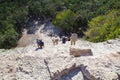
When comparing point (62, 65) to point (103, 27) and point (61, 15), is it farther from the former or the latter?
point (61, 15)

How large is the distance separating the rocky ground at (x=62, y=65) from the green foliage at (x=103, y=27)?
15835mm

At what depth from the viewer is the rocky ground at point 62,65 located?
24469 mm

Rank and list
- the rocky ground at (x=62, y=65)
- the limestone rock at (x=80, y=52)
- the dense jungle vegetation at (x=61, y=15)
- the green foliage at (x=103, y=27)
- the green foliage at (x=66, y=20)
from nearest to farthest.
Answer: the rocky ground at (x=62, y=65) < the limestone rock at (x=80, y=52) < the green foliage at (x=103, y=27) < the dense jungle vegetation at (x=61, y=15) < the green foliage at (x=66, y=20)

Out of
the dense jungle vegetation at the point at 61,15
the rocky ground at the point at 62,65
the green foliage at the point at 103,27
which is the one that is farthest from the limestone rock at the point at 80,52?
the dense jungle vegetation at the point at 61,15

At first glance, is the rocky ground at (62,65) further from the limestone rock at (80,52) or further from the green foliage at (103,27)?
the green foliage at (103,27)

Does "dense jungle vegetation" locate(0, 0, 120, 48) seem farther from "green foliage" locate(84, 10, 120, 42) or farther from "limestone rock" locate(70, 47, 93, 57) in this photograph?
"limestone rock" locate(70, 47, 93, 57)

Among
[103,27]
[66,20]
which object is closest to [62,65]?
[103,27]

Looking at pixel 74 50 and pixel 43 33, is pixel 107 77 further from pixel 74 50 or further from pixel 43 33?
pixel 43 33

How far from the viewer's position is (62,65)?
25438 mm

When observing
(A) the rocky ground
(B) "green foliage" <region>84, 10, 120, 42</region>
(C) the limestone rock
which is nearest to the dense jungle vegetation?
(B) "green foliage" <region>84, 10, 120, 42</region>

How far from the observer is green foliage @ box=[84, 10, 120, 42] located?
44.8 metres

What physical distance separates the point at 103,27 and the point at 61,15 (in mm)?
16038

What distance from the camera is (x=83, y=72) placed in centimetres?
2481

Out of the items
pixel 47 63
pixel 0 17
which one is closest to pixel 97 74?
pixel 47 63
